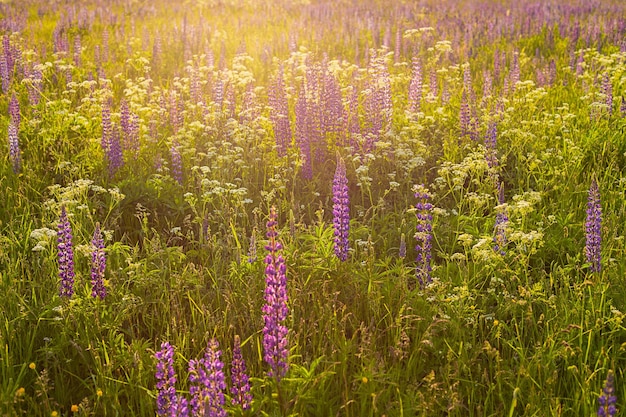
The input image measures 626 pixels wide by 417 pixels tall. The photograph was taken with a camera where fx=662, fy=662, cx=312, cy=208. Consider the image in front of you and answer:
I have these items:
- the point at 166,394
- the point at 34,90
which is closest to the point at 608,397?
the point at 166,394

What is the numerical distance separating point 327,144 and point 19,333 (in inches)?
127

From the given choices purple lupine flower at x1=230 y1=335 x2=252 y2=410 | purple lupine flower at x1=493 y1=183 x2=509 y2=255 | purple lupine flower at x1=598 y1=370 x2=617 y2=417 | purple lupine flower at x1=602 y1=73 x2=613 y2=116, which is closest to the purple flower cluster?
purple lupine flower at x1=230 y1=335 x2=252 y2=410

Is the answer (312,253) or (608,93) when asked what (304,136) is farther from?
(608,93)

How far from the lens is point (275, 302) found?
248cm

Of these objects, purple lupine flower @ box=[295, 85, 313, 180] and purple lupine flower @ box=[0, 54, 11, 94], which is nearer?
purple lupine flower @ box=[295, 85, 313, 180]

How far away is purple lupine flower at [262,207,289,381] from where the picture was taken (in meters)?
2.45

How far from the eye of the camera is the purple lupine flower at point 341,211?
141 inches

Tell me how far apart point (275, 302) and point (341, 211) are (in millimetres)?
1198

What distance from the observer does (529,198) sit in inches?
167

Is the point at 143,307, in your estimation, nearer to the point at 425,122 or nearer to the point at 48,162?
the point at 48,162

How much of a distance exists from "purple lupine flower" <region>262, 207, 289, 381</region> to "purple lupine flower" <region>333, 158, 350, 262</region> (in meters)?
1.10

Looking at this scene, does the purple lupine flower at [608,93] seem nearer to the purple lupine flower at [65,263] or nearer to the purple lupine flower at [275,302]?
the purple lupine flower at [275,302]

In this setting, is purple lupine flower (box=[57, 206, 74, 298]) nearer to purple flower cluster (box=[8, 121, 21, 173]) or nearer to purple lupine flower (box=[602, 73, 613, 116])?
purple flower cluster (box=[8, 121, 21, 173])

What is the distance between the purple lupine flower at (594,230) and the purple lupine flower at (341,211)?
1.29 meters
